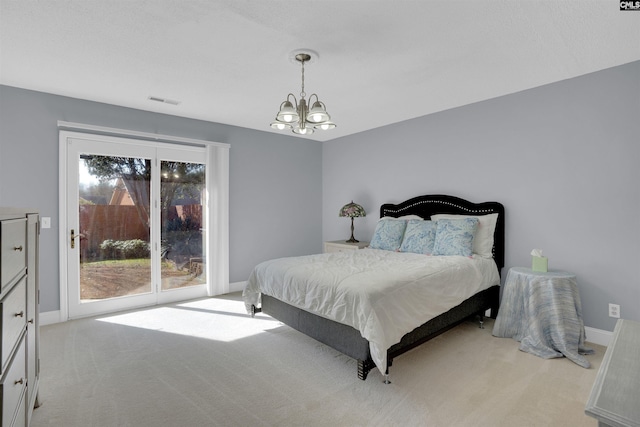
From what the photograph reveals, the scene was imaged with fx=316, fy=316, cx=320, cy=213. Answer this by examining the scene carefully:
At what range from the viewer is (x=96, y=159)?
3734 millimetres

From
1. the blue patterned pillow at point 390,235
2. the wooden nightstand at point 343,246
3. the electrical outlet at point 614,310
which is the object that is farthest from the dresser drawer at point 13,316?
the electrical outlet at point 614,310

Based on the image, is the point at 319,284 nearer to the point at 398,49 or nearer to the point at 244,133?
the point at 398,49

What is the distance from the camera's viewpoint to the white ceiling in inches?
77.8

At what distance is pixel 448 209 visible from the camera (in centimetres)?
395

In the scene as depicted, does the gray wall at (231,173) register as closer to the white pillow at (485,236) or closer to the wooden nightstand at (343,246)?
the wooden nightstand at (343,246)

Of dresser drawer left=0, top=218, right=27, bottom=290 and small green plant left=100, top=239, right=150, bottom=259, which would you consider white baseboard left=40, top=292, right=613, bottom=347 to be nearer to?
small green plant left=100, top=239, right=150, bottom=259

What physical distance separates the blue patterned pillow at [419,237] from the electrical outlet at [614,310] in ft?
5.21

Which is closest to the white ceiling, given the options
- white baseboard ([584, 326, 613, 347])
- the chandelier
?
the chandelier

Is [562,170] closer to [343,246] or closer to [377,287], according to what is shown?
[377,287]

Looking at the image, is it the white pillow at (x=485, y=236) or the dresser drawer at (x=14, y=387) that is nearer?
the dresser drawer at (x=14, y=387)

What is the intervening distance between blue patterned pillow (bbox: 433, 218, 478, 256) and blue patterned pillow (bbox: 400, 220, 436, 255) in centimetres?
10

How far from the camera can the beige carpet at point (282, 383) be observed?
1.88m

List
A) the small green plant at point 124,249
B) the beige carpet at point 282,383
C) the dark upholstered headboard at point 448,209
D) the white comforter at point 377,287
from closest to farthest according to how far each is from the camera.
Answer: the beige carpet at point 282,383, the white comforter at point 377,287, the dark upholstered headboard at point 448,209, the small green plant at point 124,249

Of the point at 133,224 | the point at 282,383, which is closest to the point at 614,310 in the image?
the point at 282,383
